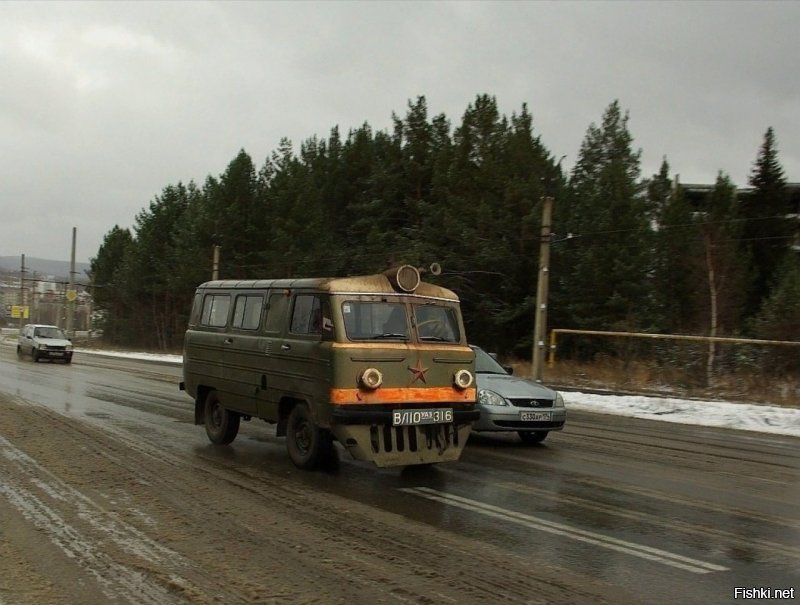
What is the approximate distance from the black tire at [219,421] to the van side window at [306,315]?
92.9 inches

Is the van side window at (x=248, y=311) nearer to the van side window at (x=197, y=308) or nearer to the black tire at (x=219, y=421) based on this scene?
the van side window at (x=197, y=308)

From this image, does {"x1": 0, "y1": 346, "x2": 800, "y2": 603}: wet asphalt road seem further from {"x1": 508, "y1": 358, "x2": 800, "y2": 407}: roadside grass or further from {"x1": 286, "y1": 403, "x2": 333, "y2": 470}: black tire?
{"x1": 508, "y1": 358, "x2": 800, "y2": 407}: roadside grass

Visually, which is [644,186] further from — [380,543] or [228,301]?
[380,543]

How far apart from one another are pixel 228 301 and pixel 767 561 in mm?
7021

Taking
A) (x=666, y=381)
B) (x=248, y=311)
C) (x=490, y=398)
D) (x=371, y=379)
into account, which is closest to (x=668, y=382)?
(x=666, y=381)

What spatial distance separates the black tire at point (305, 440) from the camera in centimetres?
808

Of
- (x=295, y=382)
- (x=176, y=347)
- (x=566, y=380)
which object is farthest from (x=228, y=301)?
(x=176, y=347)

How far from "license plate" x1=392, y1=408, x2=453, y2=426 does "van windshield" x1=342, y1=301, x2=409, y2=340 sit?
813 mm

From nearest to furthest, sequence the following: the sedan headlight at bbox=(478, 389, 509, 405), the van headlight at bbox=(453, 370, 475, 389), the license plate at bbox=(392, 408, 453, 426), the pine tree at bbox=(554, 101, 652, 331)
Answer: the license plate at bbox=(392, 408, 453, 426) → the van headlight at bbox=(453, 370, 475, 389) → the sedan headlight at bbox=(478, 389, 509, 405) → the pine tree at bbox=(554, 101, 652, 331)

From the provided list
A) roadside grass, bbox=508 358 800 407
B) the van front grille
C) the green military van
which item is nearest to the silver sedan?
the green military van

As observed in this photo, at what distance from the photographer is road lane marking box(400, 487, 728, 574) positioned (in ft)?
17.3

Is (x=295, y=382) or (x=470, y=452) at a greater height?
(x=295, y=382)

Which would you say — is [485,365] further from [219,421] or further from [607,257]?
[607,257]

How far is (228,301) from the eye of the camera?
32.7 feet
